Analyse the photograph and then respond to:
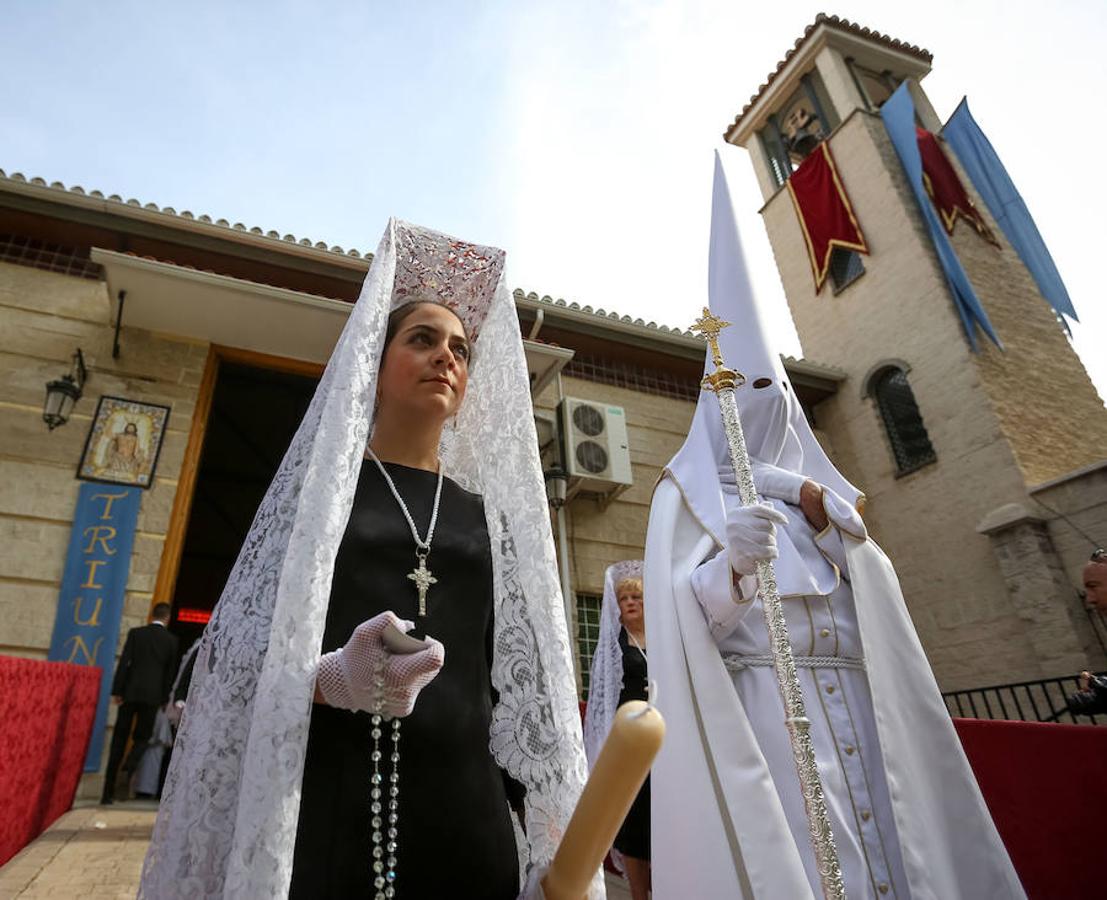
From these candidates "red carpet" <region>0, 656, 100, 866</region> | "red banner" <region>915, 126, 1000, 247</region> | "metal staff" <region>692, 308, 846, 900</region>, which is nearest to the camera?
"metal staff" <region>692, 308, 846, 900</region>

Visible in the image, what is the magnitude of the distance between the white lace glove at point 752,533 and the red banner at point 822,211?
1105 cm

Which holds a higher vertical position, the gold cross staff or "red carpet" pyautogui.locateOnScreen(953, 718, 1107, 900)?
the gold cross staff

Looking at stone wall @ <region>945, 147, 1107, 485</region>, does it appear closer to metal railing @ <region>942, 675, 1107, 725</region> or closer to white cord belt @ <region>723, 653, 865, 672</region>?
metal railing @ <region>942, 675, 1107, 725</region>

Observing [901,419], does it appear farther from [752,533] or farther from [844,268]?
[752,533]

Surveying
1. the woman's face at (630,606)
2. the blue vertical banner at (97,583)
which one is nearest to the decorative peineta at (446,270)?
the woman's face at (630,606)

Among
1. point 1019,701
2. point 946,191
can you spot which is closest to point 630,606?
point 1019,701

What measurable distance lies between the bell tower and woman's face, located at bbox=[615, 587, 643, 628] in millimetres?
6276

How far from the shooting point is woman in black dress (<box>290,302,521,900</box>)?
94cm

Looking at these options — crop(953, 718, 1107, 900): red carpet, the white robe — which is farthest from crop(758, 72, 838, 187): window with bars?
the white robe

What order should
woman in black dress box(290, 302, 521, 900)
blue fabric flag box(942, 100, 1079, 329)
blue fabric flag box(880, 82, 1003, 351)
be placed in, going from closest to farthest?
woman in black dress box(290, 302, 521, 900)
blue fabric flag box(880, 82, 1003, 351)
blue fabric flag box(942, 100, 1079, 329)

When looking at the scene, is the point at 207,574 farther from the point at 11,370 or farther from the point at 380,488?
the point at 380,488

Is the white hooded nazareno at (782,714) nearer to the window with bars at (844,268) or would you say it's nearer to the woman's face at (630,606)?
the woman's face at (630,606)

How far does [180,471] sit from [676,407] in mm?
5990

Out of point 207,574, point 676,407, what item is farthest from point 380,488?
point 207,574
